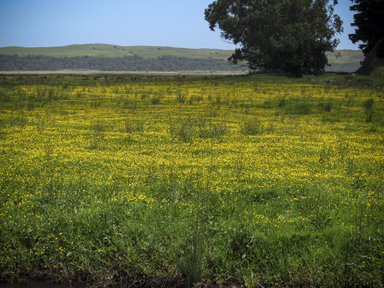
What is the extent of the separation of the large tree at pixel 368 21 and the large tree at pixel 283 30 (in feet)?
12.5

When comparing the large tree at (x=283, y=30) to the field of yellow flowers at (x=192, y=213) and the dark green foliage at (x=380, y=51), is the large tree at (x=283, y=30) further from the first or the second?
the field of yellow flowers at (x=192, y=213)

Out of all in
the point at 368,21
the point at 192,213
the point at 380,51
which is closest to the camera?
the point at 192,213

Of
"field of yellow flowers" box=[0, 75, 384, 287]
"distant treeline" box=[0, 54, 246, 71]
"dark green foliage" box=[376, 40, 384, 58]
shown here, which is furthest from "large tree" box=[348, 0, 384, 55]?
"distant treeline" box=[0, 54, 246, 71]

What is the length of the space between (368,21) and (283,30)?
10.6 metres

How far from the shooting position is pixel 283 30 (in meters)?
47.9

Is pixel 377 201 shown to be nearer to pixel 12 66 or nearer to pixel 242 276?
pixel 242 276

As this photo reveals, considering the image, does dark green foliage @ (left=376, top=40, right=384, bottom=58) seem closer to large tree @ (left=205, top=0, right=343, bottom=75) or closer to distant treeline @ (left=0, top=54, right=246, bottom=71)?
large tree @ (left=205, top=0, right=343, bottom=75)

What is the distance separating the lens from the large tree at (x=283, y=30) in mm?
45438

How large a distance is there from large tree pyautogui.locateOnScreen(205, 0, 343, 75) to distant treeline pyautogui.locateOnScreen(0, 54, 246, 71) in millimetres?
101765

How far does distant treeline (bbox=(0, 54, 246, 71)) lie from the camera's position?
155000mm

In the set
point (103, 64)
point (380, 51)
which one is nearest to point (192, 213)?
point (380, 51)

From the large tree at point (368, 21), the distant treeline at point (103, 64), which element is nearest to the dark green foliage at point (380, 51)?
the large tree at point (368, 21)

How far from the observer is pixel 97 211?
229 inches

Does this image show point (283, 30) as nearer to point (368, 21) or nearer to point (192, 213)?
point (368, 21)
